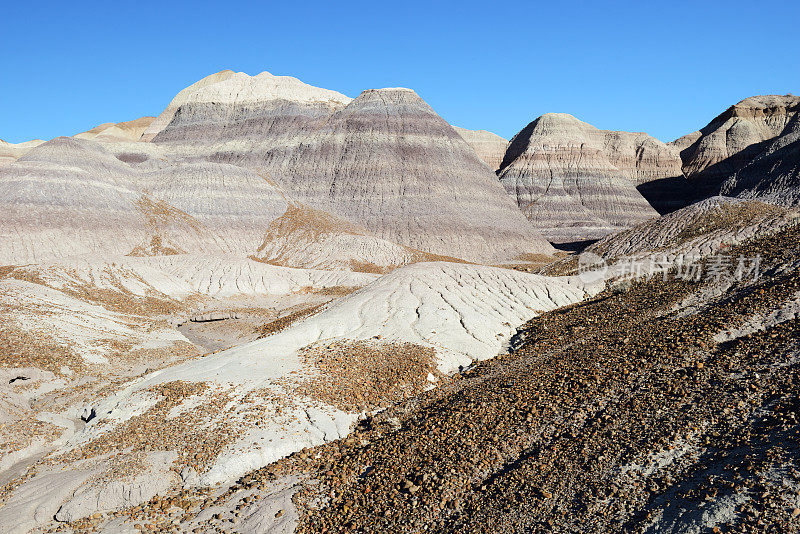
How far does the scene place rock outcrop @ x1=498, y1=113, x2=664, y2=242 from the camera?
277 feet

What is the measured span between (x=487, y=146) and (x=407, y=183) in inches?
2199

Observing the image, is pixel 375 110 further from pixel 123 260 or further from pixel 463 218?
pixel 123 260

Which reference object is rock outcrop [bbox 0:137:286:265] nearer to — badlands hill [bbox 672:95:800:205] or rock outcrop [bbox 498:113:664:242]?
rock outcrop [bbox 498:113:664:242]

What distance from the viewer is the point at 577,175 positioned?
9244 centimetres

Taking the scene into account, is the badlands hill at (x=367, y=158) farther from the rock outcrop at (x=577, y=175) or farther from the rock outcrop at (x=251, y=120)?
the rock outcrop at (x=577, y=175)

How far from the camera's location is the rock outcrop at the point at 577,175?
8438 cm

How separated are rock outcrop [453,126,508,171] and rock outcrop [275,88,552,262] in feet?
137

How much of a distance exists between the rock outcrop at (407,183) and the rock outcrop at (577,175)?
1885 cm

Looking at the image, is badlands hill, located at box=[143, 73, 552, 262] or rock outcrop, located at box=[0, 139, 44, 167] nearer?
badlands hill, located at box=[143, 73, 552, 262]

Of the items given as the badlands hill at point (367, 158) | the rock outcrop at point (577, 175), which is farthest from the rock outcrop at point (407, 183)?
the rock outcrop at point (577, 175)

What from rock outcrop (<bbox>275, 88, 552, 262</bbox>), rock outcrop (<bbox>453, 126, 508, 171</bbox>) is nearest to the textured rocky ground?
rock outcrop (<bbox>275, 88, 552, 262</bbox>)

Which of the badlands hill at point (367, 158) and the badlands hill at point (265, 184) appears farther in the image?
the badlands hill at point (367, 158)

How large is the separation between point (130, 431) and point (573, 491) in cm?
901

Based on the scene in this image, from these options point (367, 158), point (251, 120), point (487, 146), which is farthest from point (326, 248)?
point (487, 146)
